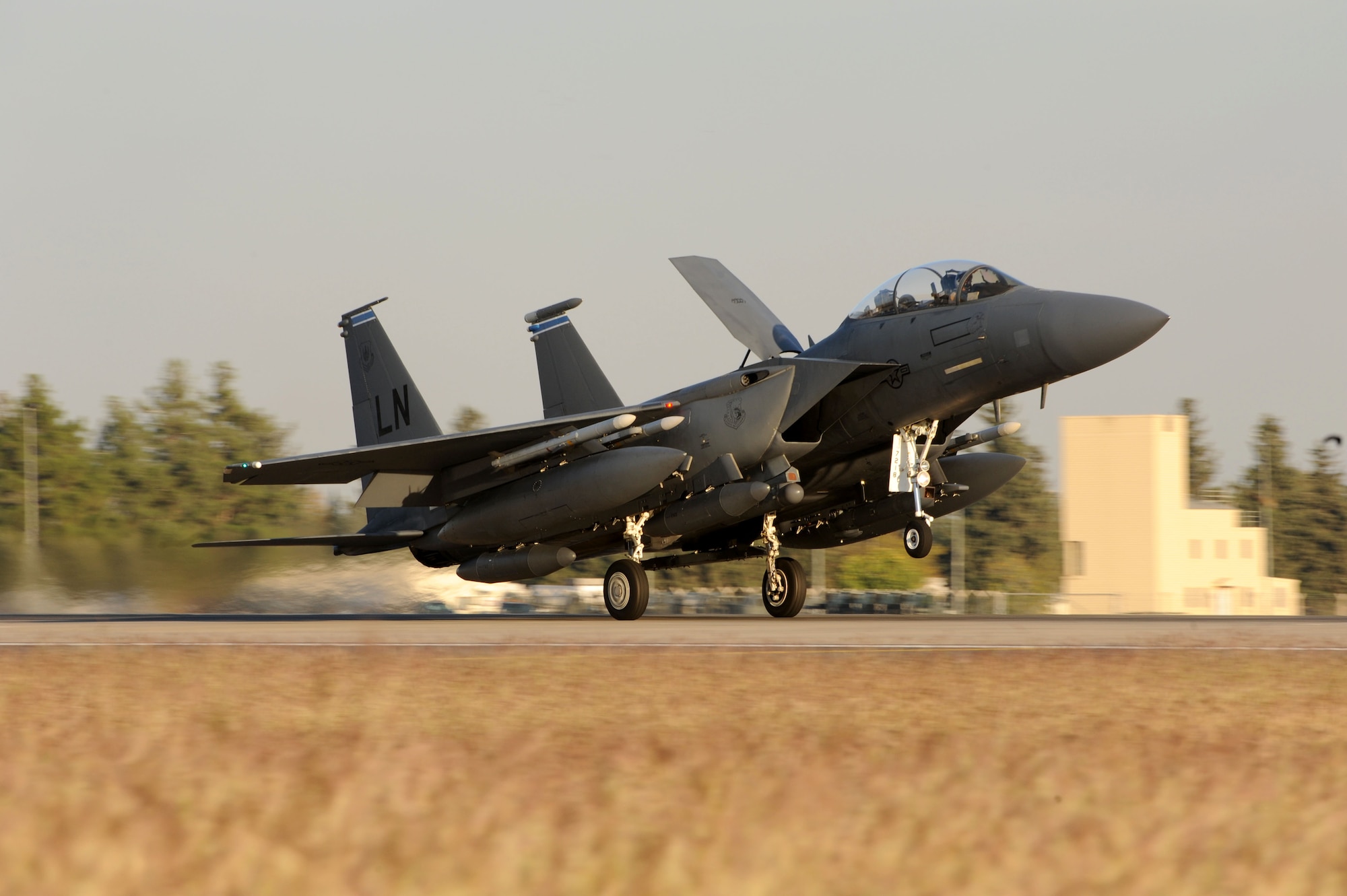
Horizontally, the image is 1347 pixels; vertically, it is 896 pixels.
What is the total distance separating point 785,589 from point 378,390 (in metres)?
7.60

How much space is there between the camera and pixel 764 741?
263 inches

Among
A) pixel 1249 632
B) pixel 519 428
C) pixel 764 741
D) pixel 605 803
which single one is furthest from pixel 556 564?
pixel 605 803

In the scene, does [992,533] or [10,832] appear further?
[992,533]

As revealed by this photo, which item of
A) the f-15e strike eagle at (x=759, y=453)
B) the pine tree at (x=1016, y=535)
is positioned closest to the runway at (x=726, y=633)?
the f-15e strike eagle at (x=759, y=453)

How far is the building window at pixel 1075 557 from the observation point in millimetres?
53188

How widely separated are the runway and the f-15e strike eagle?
1118 millimetres

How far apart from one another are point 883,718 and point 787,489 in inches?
346

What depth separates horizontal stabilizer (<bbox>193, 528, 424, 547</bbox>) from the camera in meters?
20.0

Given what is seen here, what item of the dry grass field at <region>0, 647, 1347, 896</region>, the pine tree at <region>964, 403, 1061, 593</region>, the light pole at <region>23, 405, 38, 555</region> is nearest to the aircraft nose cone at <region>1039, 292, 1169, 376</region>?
the dry grass field at <region>0, 647, 1347, 896</region>

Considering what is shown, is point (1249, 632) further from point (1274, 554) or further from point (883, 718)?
point (1274, 554)

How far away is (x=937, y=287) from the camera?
15875 millimetres

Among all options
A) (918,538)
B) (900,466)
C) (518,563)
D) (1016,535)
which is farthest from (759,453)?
(1016,535)

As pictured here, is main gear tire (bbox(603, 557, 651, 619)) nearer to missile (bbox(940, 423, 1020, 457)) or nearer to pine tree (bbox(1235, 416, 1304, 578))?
missile (bbox(940, 423, 1020, 457))

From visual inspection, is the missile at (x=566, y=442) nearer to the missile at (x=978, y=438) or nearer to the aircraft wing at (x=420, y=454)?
the aircraft wing at (x=420, y=454)
